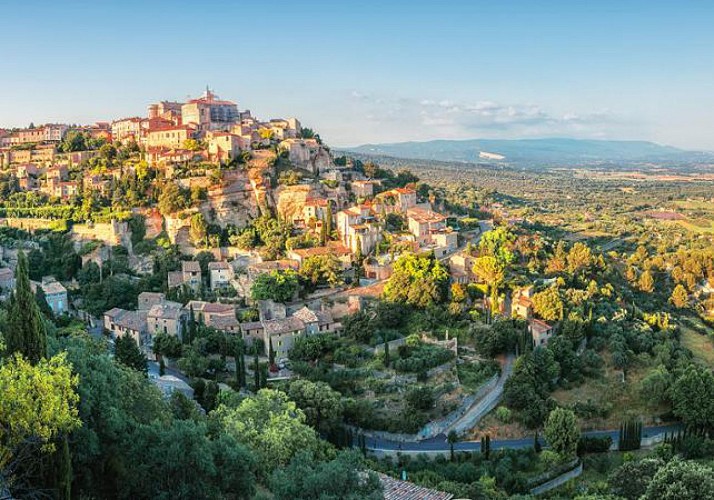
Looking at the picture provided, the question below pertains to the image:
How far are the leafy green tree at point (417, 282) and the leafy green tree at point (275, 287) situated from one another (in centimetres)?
601

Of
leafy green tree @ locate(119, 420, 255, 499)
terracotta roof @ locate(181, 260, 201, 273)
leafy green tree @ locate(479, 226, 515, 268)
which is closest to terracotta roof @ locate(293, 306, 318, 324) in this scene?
terracotta roof @ locate(181, 260, 201, 273)

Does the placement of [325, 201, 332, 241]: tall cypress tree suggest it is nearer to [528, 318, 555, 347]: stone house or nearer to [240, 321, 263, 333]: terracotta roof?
[240, 321, 263, 333]: terracotta roof

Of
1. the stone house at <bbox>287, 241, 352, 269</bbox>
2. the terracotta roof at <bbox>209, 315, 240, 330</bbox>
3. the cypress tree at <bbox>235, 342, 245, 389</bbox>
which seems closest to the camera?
the cypress tree at <bbox>235, 342, 245, 389</bbox>

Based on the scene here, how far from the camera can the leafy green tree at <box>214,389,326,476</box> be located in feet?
69.9

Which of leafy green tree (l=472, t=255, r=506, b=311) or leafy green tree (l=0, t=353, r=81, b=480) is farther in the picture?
leafy green tree (l=472, t=255, r=506, b=311)

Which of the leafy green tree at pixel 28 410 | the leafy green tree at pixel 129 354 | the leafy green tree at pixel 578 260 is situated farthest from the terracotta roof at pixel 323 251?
the leafy green tree at pixel 28 410

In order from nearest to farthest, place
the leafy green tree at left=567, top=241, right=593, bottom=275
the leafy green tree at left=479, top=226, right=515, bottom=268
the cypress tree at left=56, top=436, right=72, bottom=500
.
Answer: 1. the cypress tree at left=56, top=436, right=72, bottom=500
2. the leafy green tree at left=479, top=226, right=515, bottom=268
3. the leafy green tree at left=567, top=241, right=593, bottom=275

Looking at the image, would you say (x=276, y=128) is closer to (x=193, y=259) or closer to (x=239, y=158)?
(x=239, y=158)

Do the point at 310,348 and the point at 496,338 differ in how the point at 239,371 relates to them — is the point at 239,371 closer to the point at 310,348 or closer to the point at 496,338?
the point at 310,348

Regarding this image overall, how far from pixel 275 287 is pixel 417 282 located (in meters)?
8.85

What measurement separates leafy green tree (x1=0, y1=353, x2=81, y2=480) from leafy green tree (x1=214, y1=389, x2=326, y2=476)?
8.70m

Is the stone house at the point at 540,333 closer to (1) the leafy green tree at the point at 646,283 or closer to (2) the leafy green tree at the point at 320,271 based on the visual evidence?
(2) the leafy green tree at the point at 320,271

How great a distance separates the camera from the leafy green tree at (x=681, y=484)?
60.3 ft

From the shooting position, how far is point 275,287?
4131 cm
